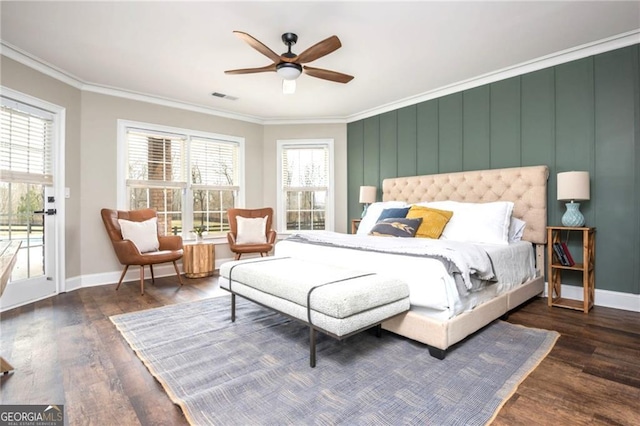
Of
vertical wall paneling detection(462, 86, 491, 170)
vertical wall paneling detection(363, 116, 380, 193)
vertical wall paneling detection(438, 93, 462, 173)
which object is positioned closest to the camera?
vertical wall paneling detection(462, 86, 491, 170)

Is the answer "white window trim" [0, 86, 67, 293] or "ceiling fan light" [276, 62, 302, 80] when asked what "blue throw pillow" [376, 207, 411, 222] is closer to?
"ceiling fan light" [276, 62, 302, 80]

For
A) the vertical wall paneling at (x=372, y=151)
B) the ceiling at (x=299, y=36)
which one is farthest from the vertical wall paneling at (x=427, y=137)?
the vertical wall paneling at (x=372, y=151)

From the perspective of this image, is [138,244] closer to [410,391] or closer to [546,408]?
[410,391]

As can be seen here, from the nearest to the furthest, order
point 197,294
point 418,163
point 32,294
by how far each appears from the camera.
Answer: point 32,294
point 197,294
point 418,163

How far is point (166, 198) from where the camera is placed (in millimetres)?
4781

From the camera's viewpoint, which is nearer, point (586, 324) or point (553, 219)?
point (586, 324)

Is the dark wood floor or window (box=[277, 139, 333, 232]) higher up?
window (box=[277, 139, 333, 232])

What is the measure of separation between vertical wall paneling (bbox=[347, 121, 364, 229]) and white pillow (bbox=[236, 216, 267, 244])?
1594 millimetres

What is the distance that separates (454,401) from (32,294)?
4.18 meters

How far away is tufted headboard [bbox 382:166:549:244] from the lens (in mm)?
3369

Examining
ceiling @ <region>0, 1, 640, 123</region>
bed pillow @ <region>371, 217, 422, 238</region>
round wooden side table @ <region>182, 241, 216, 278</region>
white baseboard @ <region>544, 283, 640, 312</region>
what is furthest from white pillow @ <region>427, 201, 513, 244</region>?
round wooden side table @ <region>182, 241, 216, 278</region>

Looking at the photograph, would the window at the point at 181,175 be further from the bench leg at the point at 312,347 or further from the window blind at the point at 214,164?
the bench leg at the point at 312,347

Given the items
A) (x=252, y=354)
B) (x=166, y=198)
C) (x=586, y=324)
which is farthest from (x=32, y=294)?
(x=586, y=324)

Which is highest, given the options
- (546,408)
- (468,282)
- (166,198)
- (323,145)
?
(323,145)
